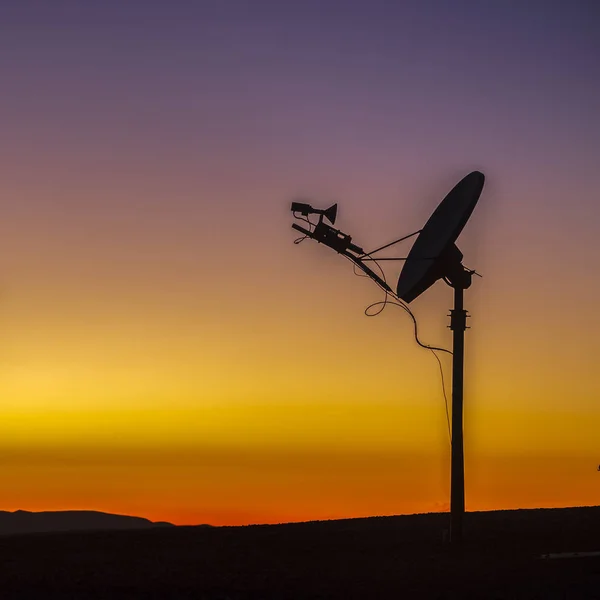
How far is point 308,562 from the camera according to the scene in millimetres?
24188

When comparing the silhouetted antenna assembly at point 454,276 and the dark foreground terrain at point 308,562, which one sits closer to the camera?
the dark foreground terrain at point 308,562

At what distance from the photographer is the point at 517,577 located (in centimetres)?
2214

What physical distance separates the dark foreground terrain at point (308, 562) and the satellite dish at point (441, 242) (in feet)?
23.8

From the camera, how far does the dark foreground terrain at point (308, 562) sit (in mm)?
20938

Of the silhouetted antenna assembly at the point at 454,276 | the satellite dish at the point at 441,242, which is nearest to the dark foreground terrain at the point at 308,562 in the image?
the silhouetted antenna assembly at the point at 454,276

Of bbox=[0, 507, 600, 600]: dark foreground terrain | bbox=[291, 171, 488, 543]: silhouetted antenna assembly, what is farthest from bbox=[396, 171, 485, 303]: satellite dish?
bbox=[0, 507, 600, 600]: dark foreground terrain

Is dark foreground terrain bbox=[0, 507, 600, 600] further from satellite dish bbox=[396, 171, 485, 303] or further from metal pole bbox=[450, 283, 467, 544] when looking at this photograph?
satellite dish bbox=[396, 171, 485, 303]

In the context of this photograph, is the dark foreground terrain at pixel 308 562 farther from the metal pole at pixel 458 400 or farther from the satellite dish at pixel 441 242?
the satellite dish at pixel 441 242

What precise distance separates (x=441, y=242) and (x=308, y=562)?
9.49m

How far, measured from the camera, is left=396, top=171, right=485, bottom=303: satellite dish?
27.3m

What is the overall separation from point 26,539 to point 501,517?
15285 millimetres

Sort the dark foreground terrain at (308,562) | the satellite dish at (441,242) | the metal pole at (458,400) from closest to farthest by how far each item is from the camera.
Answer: the dark foreground terrain at (308,562), the satellite dish at (441,242), the metal pole at (458,400)

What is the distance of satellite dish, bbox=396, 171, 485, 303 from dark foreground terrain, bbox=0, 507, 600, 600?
7.25 m

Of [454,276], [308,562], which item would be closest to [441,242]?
[454,276]
